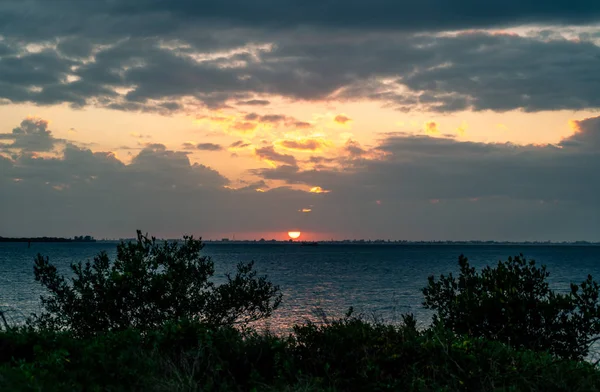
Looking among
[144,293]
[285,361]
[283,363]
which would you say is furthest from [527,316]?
[144,293]

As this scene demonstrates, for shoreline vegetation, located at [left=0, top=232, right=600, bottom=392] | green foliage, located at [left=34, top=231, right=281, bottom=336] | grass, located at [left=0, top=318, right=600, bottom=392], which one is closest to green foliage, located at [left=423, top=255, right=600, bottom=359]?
shoreline vegetation, located at [left=0, top=232, right=600, bottom=392]

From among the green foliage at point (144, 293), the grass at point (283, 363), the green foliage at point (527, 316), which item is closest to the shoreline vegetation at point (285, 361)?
the grass at point (283, 363)

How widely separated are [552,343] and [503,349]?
6.09m

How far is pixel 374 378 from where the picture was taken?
28.9 ft

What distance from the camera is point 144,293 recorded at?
16859 mm

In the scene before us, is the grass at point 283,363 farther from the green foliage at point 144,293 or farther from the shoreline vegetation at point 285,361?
the green foliage at point 144,293

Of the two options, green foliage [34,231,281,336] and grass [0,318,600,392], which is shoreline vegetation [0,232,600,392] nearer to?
grass [0,318,600,392]

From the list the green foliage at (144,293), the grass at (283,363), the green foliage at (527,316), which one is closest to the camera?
the grass at (283,363)

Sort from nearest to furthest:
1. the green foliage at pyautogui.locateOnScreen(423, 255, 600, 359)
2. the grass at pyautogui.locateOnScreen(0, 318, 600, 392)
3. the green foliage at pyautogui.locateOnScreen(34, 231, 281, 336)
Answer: the grass at pyautogui.locateOnScreen(0, 318, 600, 392) → the green foliage at pyautogui.locateOnScreen(423, 255, 600, 359) → the green foliage at pyautogui.locateOnScreen(34, 231, 281, 336)

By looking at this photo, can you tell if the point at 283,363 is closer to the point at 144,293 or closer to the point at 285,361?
the point at 285,361

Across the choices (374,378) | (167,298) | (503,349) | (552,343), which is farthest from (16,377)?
(552,343)

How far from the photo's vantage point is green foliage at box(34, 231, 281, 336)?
55.3ft

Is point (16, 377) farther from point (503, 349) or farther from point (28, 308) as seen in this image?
point (28, 308)

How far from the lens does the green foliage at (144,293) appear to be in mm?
16859
